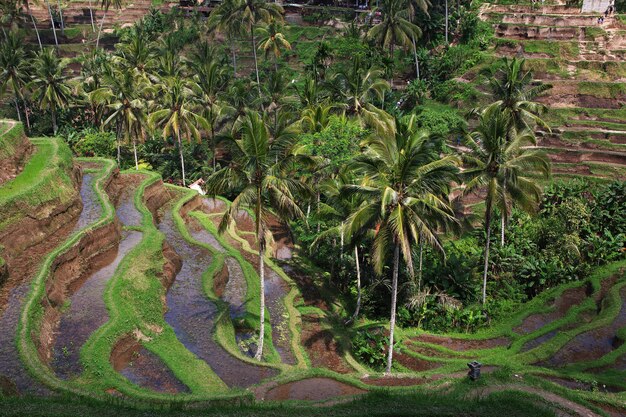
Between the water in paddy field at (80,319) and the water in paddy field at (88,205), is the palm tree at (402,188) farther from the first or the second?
the water in paddy field at (88,205)

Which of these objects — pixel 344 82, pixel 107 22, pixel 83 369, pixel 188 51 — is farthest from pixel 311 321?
pixel 107 22

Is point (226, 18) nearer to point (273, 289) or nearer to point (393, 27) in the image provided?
point (393, 27)

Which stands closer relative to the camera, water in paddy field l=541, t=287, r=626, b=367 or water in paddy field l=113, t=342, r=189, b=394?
water in paddy field l=113, t=342, r=189, b=394

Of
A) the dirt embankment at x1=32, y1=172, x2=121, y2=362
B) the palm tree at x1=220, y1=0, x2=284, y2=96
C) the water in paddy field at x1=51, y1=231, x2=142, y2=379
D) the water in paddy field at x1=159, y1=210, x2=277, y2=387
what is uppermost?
the palm tree at x1=220, y1=0, x2=284, y2=96

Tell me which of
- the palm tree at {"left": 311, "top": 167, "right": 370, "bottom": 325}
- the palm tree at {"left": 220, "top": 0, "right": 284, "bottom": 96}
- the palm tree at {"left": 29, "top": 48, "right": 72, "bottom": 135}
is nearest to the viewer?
the palm tree at {"left": 311, "top": 167, "right": 370, "bottom": 325}

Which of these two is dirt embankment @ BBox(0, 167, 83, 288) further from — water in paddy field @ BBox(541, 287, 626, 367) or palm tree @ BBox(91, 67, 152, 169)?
water in paddy field @ BBox(541, 287, 626, 367)

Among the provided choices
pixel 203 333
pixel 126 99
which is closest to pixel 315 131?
pixel 203 333

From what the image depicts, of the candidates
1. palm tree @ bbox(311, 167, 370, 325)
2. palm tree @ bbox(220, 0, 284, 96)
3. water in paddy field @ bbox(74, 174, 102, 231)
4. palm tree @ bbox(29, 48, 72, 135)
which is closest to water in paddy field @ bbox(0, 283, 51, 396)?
water in paddy field @ bbox(74, 174, 102, 231)
